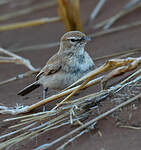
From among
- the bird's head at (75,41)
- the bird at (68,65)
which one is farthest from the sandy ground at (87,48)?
the bird's head at (75,41)

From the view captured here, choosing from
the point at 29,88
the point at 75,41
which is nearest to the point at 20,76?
the point at 29,88

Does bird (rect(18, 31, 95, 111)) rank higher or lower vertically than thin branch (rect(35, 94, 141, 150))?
higher

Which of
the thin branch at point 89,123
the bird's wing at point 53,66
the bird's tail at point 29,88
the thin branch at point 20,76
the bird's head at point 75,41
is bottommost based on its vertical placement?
the thin branch at point 89,123

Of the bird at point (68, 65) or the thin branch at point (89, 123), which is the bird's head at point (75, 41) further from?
the thin branch at point (89, 123)

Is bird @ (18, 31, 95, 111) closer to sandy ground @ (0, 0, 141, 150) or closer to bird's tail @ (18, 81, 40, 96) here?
bird's tail @ (18, 81, 40, 96)

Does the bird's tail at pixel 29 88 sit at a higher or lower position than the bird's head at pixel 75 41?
lower

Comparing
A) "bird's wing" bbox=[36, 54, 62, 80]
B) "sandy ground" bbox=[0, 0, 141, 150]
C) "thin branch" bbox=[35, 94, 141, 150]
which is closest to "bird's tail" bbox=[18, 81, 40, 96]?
"sandy ground" bbox=[0, 0, 141, 150]
